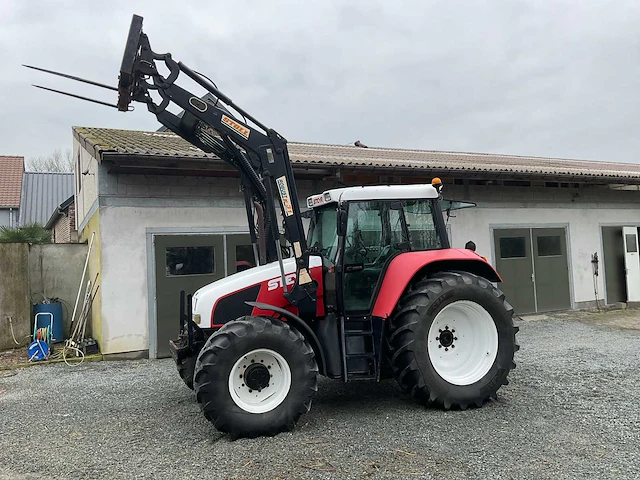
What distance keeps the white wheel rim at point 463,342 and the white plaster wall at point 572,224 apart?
5707 millimetres

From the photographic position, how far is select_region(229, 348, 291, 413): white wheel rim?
4340 millimetres

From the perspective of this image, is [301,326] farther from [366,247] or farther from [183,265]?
[183,265]

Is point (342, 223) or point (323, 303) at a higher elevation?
point (342, 223)

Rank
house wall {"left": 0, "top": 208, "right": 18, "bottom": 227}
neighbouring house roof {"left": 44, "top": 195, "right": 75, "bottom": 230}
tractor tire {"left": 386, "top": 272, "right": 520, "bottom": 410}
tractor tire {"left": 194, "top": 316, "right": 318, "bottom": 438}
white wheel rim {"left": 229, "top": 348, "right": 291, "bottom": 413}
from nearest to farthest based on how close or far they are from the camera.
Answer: tractor tire {"left": 194, "top": 316, "right": 318, "bottom": 438}
white wheel rim {"left": 229, "top": 348, "right": 291, "bottom": 413}
tractor tire {"left": 386, "top": 272, "right": 520, "bottom": 410}
neighbouring house roof {"left": 44, "top": 195, "right": 75, "bottom": 230}
house wall {"left": 0, "top": 208, "right": 18, "bottom": 227}

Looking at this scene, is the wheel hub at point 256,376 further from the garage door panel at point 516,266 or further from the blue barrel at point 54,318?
the garage door panel at point 516,266

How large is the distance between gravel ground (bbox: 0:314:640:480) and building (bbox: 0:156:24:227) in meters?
22.1

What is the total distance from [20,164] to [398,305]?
1146 inches

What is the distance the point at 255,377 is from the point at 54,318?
237 inches

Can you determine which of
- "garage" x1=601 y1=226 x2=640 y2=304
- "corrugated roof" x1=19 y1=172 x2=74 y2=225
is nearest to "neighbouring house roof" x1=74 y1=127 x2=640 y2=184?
"garage" x1=601 y1=226 x2=640 y2=304

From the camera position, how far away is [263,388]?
14.5 feet

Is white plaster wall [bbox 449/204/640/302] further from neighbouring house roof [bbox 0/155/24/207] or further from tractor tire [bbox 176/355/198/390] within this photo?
neighbouring house roof [bbox 0/155/24/207]

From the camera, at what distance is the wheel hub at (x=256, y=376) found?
14.4 ft

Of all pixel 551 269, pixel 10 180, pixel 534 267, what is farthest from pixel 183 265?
pixel 10 180

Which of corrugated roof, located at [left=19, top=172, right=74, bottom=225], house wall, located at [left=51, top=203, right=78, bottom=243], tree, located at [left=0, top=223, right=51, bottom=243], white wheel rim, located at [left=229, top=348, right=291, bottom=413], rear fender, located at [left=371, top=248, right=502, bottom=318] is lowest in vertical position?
white wheel rim, located at [left=229, top=348, right=291, bottom=413]
